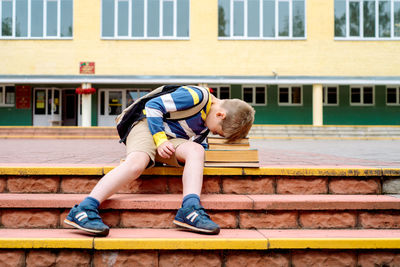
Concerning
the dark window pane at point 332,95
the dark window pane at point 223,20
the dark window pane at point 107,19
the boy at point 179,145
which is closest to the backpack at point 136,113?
the boy at point 179,145

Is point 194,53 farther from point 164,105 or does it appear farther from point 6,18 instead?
A: point 164,105

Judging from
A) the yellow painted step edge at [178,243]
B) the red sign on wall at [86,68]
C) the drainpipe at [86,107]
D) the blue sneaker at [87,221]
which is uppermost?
the red sign on wall at [86,68]

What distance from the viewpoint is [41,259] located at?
217 centimetres

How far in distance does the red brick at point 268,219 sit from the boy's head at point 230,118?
62 centimetres

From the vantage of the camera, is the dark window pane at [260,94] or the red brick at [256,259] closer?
the red brick at [256,259]

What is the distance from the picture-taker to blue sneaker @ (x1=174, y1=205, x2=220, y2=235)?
2197 millimetres

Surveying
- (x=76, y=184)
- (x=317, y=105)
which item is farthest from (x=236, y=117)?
(x=317, y=105)

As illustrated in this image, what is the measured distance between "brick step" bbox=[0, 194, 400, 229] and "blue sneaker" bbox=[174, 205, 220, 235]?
223 millimetres

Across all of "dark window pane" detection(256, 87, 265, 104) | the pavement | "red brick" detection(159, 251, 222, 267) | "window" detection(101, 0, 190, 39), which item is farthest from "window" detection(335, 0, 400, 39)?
"red brick" detection(159, 251, 222, 267)

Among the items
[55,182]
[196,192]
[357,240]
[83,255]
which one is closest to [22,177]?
[55,182]

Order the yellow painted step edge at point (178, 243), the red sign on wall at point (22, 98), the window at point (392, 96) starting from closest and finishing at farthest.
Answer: the yellow painted step edge at point (178, 243), the red sign on wall at point (22, 98), the window at point (392, 96)

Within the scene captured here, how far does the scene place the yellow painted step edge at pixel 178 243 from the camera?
2141 millimetres

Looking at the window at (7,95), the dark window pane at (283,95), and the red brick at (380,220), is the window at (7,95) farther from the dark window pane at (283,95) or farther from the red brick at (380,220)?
the red brick at (380,220)

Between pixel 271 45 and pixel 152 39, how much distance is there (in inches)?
227
